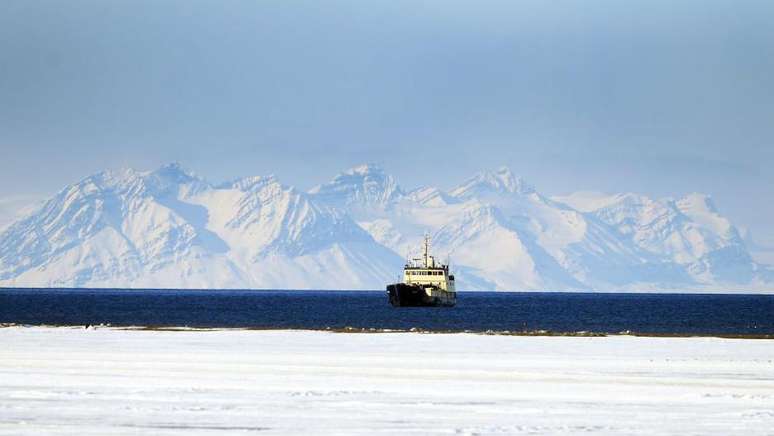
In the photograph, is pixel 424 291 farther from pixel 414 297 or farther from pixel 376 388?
pixel 376 388

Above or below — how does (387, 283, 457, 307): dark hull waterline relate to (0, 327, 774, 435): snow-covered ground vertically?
above

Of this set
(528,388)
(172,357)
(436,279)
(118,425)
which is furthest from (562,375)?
(436,279)

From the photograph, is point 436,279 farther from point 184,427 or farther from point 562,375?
point 184,427

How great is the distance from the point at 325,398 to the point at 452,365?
13.9 m

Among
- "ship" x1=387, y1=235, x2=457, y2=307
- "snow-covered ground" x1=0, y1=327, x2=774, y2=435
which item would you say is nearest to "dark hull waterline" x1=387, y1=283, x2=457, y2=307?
"ship" x1=387, y1=235, x2=457, y2=307

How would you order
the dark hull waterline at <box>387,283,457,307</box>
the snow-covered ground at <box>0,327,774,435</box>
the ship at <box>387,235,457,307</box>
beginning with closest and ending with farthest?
the snow-covered ground at <box>0,327,774,435</box>, the dark hull waterline at <box>387,283,457,307</box>, the ship at <box>387,235,457,307</box>

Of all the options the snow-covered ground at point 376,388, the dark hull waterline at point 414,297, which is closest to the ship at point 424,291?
the dark hull waterline at point 414,297

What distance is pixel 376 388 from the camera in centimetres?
4088

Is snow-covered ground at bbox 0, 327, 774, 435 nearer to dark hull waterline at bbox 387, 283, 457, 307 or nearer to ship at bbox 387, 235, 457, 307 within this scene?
dark hull waterline at bbox 387, 283, 457, 307

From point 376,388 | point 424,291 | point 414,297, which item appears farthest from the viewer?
point 424,291

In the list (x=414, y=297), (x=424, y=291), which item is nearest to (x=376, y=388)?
(x=414, y=297)

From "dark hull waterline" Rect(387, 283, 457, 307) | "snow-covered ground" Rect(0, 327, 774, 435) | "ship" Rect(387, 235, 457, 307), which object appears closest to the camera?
"snow-covered ground" Rect(0, 327, 774, 435)

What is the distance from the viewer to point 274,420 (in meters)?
33.2

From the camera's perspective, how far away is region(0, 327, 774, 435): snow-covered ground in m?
32.8
